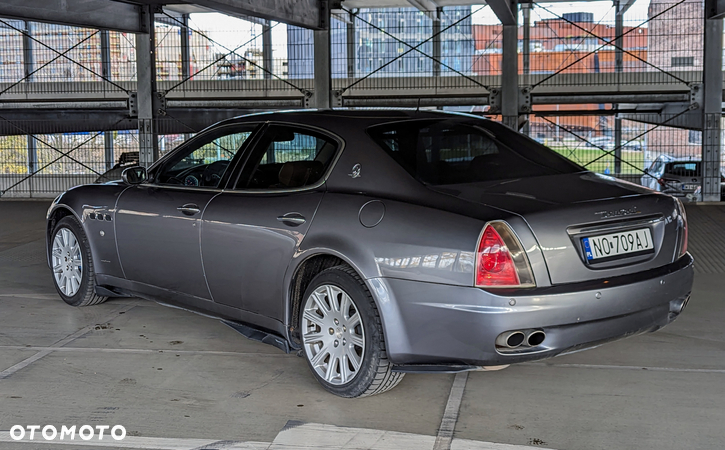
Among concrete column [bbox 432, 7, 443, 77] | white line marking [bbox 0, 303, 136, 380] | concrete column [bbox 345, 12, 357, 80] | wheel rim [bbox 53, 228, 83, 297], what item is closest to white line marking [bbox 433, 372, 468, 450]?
white line marking [bbox 0, 303, 136, 380]

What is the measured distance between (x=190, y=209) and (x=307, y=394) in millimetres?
1364

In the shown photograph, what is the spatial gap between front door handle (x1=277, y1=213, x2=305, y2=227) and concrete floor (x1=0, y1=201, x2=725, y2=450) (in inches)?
32.2

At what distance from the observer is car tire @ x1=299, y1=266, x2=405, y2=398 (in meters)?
3.73

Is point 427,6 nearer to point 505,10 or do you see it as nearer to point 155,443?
point 505,10

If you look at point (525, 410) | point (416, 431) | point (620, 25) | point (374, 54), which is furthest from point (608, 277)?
point (374, 54)

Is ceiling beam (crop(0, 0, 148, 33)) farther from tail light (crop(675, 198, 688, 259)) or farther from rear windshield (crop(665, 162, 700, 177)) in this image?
rear windshield (crop(665, 162, 700, 177))

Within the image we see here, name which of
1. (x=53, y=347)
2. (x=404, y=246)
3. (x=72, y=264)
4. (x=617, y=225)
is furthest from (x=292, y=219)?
(x=72, y=264)

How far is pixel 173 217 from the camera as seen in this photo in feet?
15.8

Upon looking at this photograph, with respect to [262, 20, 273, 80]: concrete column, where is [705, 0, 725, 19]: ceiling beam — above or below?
below

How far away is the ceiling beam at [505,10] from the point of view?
1145 centimetres

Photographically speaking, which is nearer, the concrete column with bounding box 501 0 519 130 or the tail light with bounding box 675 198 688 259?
the tail light with bounding box 675 198 688 259

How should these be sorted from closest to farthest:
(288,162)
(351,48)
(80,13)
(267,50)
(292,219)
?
(292,219) < (288,162) < (80,13) < (351,48) < (267,50)

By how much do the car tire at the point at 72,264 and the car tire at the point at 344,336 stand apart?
2205mm

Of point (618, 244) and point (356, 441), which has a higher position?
point (618, 244)
